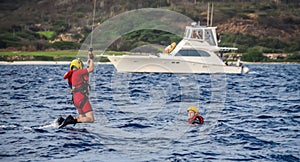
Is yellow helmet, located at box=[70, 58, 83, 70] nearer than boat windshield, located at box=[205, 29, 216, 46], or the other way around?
yellow helmet, located at box=[70, 58, 83, 70]

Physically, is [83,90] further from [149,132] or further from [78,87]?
[149,132]

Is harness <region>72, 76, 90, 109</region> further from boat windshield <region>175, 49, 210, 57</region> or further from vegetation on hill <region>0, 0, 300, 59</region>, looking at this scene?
vegetation on hill <region>0, 0, 300, 59</region>

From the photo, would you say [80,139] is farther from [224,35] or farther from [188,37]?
[224,35]

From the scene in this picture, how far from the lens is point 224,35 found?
137 meters

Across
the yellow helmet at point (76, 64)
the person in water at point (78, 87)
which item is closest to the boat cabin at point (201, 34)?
the yellow helmet at point (76, 64)

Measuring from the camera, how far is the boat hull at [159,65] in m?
55.2

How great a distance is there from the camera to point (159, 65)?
188 feet

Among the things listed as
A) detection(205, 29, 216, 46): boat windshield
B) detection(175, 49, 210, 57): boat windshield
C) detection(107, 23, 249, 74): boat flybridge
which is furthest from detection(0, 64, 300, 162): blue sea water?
detection(205, 29, 216, 46): boat windshield

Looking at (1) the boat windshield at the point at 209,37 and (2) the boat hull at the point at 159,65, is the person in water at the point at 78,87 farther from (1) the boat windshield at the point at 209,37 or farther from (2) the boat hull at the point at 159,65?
(1) the boat windshield at the point at 209,37

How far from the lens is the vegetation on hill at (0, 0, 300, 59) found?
112562 millimetres

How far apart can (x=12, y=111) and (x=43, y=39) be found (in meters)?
100

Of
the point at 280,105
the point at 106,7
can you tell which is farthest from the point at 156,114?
the point at 106,7

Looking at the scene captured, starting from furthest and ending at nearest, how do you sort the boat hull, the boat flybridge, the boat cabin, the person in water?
the boat cabin, the boat flybridge, the boat hull, the person in water

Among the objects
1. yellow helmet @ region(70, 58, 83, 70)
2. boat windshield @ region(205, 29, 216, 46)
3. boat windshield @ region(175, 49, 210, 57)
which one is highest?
boat windshield @ region(205, 29, 216, 46)
